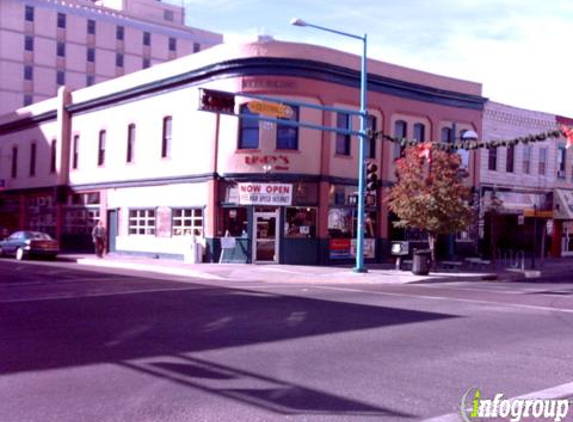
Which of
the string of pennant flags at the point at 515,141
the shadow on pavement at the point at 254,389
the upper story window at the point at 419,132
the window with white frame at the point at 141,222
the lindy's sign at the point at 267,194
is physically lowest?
the shadow on pavement at the point at 254,389

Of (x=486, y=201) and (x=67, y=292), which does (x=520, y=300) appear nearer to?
(x=67, y=292)

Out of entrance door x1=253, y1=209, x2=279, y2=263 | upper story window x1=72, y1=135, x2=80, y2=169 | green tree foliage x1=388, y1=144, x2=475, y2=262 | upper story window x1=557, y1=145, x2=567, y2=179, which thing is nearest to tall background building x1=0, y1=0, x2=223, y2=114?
upper story window x1=72, y1=135, x2=80, y2=169

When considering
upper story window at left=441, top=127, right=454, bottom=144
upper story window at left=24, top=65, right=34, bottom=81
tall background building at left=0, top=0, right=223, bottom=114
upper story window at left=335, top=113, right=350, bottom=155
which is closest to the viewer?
upper story window at left=335, top=113, right=350, bottom=155

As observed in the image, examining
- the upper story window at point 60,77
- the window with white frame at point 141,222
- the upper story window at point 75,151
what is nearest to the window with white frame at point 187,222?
the window with white frame at point 141,222

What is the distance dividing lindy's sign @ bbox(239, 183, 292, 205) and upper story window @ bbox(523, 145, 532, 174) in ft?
54.0

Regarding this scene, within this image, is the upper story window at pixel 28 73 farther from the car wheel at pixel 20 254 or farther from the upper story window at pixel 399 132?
the upper story window at pixel 399 132

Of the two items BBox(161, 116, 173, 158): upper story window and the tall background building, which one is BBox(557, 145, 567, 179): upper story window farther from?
the tall background building

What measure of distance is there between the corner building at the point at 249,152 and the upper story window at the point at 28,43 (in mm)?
30765

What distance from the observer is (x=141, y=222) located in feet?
110

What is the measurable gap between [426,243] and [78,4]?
50.8 m

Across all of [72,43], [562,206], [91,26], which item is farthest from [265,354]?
[91,26]

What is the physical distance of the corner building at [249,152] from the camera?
93.2 feet

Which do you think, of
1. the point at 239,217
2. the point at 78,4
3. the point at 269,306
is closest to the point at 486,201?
the point at 239,217

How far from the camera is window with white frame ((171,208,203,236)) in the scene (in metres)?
30.1
